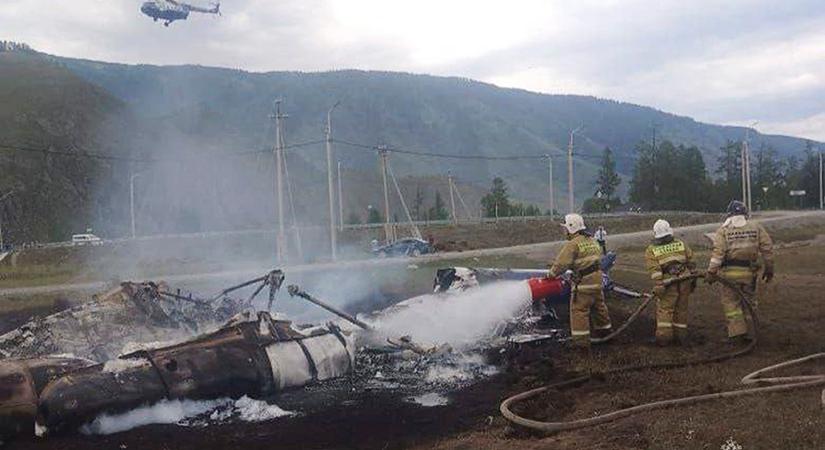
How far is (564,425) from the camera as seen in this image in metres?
6.68

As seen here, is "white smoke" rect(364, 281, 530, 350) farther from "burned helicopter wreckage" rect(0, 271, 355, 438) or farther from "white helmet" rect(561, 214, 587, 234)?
"white helmet" rect(561, 214, 587, 234)

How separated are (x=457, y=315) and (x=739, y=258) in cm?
496

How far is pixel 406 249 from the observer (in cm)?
3778

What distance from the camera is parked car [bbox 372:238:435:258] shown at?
123 feet

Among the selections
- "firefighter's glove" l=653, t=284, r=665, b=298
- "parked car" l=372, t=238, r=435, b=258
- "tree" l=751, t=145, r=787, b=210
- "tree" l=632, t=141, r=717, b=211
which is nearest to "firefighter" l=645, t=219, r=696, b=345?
"firefighter's glove" l=653, t=284, r=665, b=298

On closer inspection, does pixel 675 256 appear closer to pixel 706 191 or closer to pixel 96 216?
pixel 706 191

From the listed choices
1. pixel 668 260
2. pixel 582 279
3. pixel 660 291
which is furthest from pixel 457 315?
pixel 668 260

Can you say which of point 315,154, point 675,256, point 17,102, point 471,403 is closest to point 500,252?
point 675,256

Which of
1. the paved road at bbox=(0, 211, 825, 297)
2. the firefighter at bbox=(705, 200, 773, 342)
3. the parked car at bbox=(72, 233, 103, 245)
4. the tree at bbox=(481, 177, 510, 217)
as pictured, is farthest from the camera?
the tree at bbox=(481, 177, 510, 217)

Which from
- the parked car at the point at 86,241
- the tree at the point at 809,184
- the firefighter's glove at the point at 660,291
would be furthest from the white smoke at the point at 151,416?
the tree at the point at 809,184

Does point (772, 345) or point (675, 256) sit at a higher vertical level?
point (675, 256)

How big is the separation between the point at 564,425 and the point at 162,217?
83.8 m

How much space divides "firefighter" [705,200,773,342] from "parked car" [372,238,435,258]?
1046 inches

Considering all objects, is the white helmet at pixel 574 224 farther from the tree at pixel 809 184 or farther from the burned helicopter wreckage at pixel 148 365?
the tree at pixel 809 184
